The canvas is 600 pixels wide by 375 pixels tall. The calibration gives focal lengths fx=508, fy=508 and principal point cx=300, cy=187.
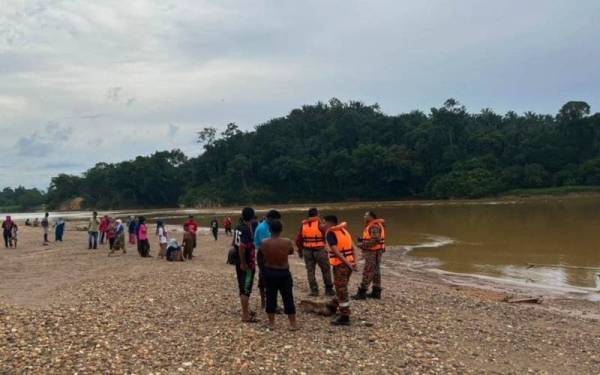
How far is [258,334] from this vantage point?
29.4 feet

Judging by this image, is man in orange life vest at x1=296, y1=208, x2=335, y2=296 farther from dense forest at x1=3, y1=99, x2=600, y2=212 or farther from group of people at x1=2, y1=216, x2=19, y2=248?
dense forest at x1=3, y1=99, x2=600, y2=212

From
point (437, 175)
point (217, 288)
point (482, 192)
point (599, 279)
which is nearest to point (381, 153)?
point (437, 175)

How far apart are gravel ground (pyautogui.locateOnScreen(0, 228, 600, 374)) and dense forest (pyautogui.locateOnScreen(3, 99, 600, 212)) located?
269ft

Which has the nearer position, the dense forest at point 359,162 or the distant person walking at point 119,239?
the distant person walking at point 119,239

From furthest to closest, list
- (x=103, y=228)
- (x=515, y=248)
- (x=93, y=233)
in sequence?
(x=103, y=228)
(x=515, y=248)
(x=93, y=233)

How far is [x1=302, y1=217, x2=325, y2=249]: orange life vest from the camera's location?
11330 mm

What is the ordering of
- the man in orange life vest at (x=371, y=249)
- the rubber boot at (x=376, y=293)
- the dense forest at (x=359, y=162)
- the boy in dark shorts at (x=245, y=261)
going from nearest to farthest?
the boy in dark shorts at (x=245, y=261) < the man in orange life vest at (x=371, y=249) < the rubber boot at (x=376, y=293) < the dense forest at (x=359, y=162)

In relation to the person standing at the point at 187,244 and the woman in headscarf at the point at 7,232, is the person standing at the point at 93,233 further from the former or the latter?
the person standing at the point at 187,244

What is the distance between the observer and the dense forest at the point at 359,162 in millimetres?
94000

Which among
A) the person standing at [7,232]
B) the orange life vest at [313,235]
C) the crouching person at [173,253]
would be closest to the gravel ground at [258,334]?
the orange life vest at [313,235]

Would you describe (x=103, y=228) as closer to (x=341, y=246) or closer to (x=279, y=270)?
(x=341, y=246)

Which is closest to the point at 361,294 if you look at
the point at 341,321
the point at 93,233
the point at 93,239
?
the point at 341,321

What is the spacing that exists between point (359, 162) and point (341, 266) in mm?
96297

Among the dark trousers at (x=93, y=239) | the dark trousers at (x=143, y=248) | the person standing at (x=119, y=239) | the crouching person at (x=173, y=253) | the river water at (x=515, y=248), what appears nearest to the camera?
the river water at (x=515, y=248)
